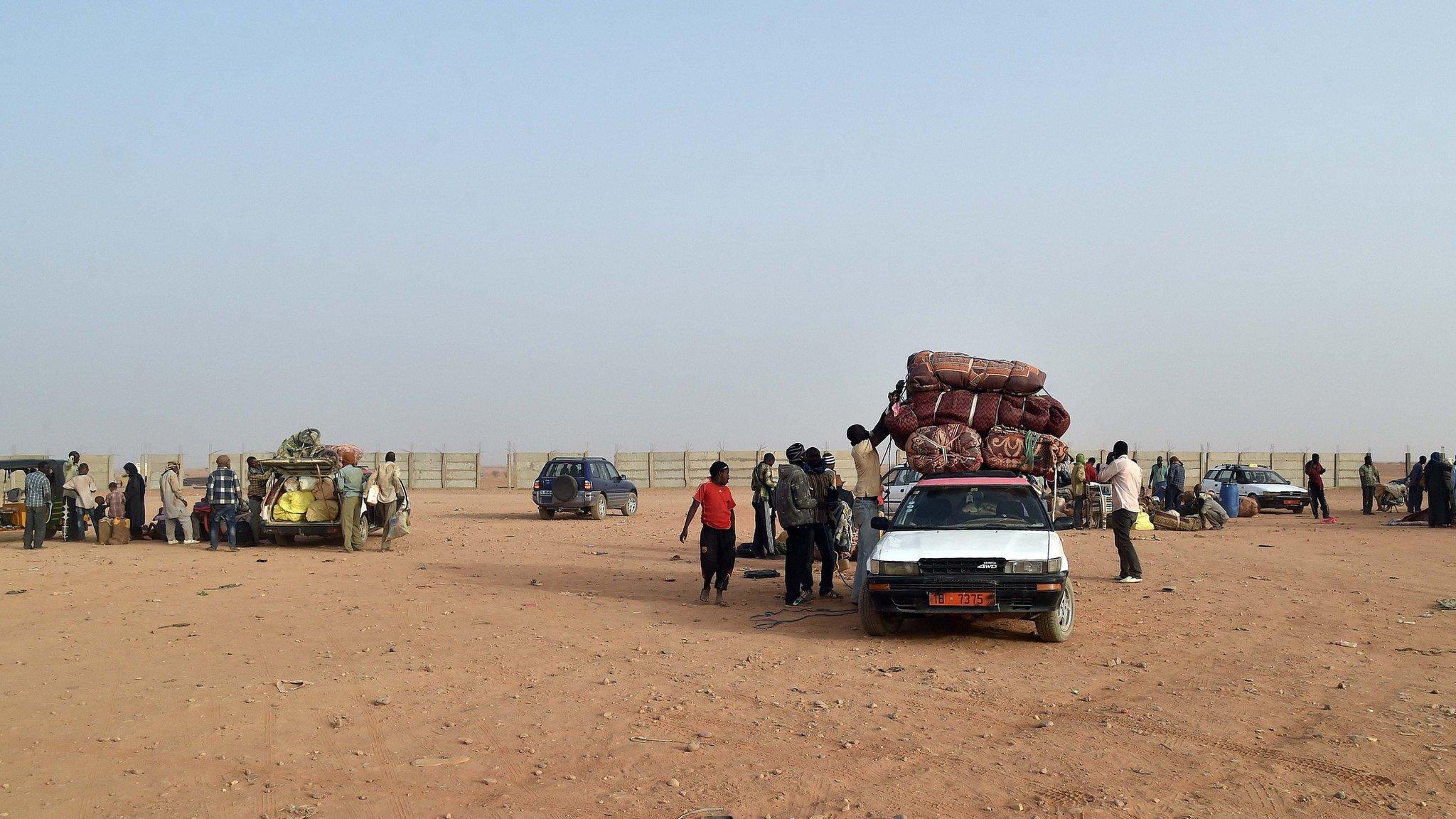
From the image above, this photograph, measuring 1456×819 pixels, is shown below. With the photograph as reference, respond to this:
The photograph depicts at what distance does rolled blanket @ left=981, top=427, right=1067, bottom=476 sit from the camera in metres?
13.0

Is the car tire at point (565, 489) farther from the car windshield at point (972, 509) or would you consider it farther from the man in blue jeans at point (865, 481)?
the car windshield at point (972, 509)

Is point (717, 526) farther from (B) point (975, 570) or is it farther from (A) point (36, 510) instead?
(A) point (36, 510)

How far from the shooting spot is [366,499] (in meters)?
20.3

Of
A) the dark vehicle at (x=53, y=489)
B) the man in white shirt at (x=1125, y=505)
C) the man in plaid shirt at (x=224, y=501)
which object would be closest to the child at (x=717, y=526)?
the man in white shirt at (x=1125, y=505)

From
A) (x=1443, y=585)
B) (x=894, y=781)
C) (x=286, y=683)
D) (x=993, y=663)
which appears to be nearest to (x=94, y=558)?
(x=286, y=683)

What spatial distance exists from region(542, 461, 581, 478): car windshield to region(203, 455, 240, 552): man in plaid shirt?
999 centimetres

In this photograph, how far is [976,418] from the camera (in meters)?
13.2

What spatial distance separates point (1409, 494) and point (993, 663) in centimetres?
2432

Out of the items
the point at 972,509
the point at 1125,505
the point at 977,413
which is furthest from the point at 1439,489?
the point at 972,509

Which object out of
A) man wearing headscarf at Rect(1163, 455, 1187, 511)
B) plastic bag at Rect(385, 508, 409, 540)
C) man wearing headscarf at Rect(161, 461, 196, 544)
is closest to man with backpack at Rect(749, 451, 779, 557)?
plastic bag at Rect(385, 508, 409, 540)

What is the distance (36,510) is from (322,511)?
4759 mm

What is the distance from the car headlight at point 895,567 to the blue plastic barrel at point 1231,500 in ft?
75.3

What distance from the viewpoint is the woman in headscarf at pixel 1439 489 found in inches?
1030

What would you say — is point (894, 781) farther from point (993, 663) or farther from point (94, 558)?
point (94, 558)
